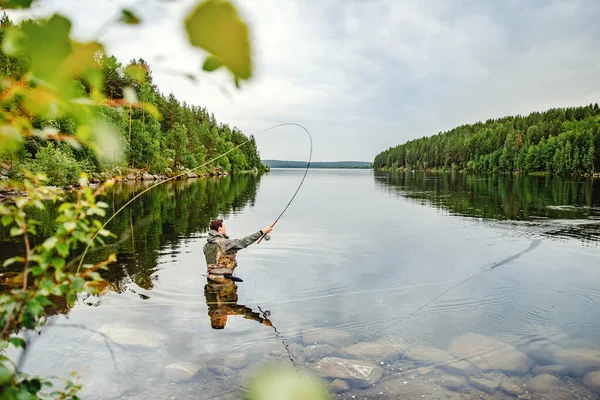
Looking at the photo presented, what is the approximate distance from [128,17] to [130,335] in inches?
374

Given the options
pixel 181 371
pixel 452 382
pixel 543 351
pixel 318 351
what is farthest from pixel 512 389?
pixel 181 371

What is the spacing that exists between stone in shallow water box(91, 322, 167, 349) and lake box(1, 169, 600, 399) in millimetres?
43

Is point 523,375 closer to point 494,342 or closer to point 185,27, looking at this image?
point 494,342

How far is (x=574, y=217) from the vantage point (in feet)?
98.0

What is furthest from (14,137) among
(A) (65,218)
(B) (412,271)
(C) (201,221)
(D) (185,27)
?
(C) (201,221)

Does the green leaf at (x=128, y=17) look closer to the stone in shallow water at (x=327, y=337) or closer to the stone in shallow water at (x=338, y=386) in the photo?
the stone in shallow water at (x=338, y=386)

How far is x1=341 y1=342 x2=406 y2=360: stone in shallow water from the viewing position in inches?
333

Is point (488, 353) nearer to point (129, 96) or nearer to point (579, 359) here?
point (579, 359)

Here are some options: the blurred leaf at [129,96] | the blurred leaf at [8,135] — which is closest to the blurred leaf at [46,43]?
the blurred leaf at [8,135]

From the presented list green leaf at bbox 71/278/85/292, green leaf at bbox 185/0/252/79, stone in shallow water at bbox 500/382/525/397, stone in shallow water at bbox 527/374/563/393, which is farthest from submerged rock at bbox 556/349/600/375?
green leaf at bbox 185/0/252/79

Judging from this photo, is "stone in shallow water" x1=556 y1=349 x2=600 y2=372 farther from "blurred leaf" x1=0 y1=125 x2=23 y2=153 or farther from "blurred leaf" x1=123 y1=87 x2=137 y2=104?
"blurred leaf" x1=0 y1=125 x2=23 y2=153

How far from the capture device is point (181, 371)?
7.61 meters

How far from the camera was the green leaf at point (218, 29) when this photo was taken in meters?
0.77

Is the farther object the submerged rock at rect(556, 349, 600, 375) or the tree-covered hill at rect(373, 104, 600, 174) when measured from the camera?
the tree-covered hill at rect(373, 104, 600, 174)
